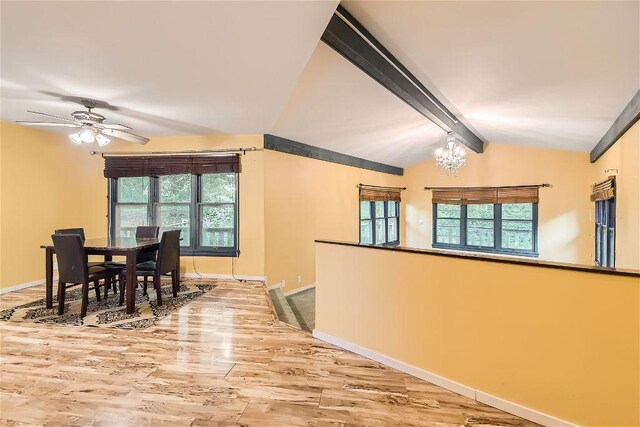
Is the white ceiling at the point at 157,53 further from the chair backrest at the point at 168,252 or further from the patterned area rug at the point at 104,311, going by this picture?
the patterned area rug at the point at 104,311

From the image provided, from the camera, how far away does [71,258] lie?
341 cm

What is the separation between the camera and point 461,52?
2.77 metres

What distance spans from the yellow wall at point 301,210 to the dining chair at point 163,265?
1347 millimetres

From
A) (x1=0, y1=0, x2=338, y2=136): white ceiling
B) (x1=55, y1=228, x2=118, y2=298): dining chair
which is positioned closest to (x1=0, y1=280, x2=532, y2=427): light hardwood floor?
(x1=55, y1=228, x2=118, y2=298): dining chair

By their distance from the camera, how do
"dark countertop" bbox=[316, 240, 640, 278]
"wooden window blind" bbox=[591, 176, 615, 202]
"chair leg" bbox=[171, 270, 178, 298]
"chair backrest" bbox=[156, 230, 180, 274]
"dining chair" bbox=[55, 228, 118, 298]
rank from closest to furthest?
"dark countertop" bbox=[316, 240, 640, 278], "chair backrest" bbox=[156, 230, 180, 274], "wooden window blind" bbox=[591, 176, 615, 202], "dining chair" bbox=[55, 228, 118, 298], "chair leg" bbox=[171, 270, 178, 298]

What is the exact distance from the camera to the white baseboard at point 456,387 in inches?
75.2

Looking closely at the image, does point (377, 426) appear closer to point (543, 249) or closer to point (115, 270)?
point (115, 270)

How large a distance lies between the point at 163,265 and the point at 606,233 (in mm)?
6207

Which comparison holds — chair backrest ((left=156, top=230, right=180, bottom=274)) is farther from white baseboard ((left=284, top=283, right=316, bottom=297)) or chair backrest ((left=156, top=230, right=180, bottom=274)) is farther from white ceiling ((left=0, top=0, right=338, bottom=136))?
white baseboard ((left=284, top=283, right=316, bottom=297))

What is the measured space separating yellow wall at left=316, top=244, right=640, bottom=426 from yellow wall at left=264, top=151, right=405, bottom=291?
8.34ft

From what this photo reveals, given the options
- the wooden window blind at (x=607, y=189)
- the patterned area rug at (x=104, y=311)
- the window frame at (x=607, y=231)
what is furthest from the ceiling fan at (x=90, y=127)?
the window frame at (x=607, y=231)

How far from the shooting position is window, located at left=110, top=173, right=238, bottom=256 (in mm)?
5180

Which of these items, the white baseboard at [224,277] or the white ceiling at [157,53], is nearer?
the white ceiling at [157,53]

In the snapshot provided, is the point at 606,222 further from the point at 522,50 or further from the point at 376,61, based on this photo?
the point at 376,61
